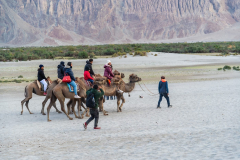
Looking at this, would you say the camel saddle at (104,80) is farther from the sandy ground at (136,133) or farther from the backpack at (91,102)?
the backpack at (91,102)

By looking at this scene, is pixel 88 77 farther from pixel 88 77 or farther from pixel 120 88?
pixel 120 88

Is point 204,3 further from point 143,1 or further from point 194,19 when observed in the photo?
point 143,1

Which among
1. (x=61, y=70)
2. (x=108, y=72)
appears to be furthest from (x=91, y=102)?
(x=61, y=70)

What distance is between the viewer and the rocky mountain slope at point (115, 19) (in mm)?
139125

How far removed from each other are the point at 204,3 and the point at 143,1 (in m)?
23.4

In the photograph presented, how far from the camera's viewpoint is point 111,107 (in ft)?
53.1

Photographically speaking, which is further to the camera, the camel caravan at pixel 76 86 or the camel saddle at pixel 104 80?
the camel saddle at pixel 104 80

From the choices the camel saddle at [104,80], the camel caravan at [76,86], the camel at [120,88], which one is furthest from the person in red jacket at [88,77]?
the camel at [120,88]

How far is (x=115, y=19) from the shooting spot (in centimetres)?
14212

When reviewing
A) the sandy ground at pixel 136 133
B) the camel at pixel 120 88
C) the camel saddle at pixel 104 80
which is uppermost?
the camel saddle at pixel 104 80

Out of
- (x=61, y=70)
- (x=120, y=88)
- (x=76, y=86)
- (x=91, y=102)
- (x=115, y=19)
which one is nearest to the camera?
(x=91, y=102)

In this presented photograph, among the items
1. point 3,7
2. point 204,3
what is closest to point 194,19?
point 204,3

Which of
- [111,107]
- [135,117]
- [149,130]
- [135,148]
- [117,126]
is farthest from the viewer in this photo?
[111,107]

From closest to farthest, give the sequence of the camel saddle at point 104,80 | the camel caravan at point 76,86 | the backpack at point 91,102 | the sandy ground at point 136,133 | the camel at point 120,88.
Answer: the sandy ground at point 136,133 < the backpack at point 91,102 < the camel caravan at point 76,86 < the camel saddle at point 104,80 < the camel at point 120,88
